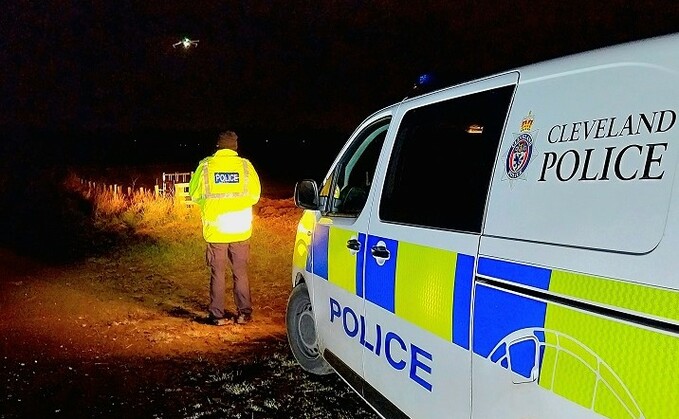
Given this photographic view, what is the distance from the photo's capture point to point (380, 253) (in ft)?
10.1

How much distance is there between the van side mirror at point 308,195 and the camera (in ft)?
13.4

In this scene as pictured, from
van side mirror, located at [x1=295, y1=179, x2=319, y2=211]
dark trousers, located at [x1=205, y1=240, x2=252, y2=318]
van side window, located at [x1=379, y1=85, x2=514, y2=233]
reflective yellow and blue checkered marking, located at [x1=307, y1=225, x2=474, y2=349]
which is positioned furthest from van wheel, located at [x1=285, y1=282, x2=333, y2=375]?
van side window, located at [x1=379, y1=85, x2=514, y2=233]

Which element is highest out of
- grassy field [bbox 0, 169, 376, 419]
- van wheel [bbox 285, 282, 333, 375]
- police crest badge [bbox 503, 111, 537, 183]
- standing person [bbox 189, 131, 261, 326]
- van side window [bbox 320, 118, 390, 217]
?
police crest badge [bbox 503, 111, 537, 183]

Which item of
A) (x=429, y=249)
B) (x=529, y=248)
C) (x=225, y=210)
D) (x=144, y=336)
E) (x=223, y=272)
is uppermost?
(x=529, y=248)

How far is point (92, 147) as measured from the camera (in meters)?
46.0

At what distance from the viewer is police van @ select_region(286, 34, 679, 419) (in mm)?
1677

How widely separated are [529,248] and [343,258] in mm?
1642

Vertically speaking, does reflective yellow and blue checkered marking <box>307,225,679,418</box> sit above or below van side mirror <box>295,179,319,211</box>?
below

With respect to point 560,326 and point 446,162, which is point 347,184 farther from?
point 560,326

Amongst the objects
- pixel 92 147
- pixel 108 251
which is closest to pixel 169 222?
pixel 108 251

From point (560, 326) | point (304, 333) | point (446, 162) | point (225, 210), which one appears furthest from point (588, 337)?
point (225, 210)

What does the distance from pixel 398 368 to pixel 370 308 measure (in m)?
0.38

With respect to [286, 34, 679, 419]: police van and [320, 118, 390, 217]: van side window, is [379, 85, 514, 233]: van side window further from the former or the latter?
[320, 118, 390, 217]: van side window

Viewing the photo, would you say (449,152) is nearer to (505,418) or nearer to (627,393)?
(505,418)
